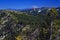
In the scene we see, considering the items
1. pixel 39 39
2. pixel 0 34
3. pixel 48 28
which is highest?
pixel 48 28

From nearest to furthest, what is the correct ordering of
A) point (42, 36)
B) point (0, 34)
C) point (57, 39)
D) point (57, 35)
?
point (57, 39) < point (57, 35) < point (42, 36) < point (0, 34)

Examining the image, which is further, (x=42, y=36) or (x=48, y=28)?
(x=42, y=36)

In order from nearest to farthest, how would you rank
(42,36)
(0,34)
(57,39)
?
(57,39) → (42,36) → (0,34)

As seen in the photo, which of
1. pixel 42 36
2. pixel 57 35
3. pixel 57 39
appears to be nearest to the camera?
pixel 57 39

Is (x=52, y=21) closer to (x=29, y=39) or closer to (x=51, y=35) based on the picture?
(x=51, y=35)

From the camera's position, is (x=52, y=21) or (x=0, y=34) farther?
(x=0, y=34)

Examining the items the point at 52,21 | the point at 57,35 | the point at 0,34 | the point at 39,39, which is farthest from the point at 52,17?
the point at 0,34

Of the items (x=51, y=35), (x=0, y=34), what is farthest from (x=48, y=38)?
(x=0, y=34)

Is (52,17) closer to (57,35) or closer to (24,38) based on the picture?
(57,35)

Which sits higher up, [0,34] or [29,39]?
[29,39]
